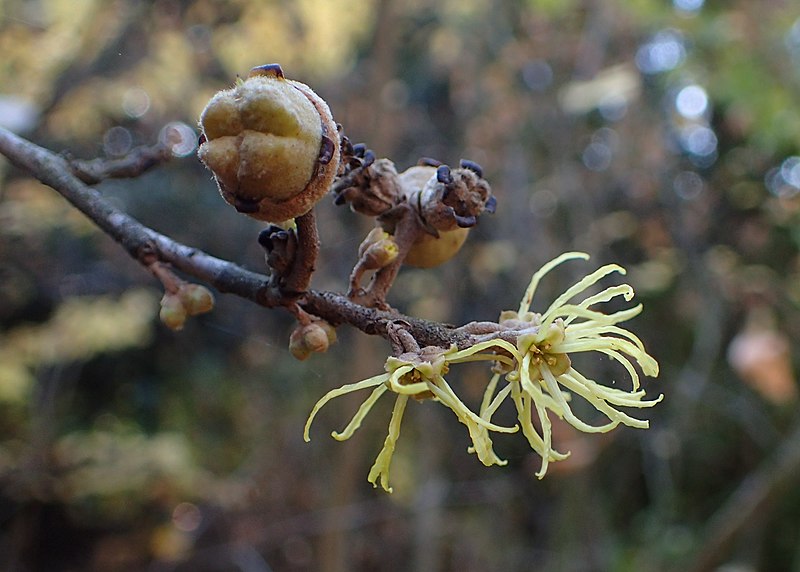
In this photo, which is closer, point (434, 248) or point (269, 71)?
point (269, 71)

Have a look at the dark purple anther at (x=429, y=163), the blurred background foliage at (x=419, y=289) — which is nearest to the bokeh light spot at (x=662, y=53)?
the blurred background foliage at (x=419, y=289)

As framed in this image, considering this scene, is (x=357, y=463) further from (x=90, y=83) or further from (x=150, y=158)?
(x=150, y=158)

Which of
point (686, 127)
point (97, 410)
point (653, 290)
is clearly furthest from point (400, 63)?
point (97, 410)

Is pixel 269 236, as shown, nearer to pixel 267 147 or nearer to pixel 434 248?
pixel 267 147

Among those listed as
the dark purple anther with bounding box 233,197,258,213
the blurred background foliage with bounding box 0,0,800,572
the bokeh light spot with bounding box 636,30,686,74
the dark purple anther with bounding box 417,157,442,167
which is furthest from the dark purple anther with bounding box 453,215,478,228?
the bokeh light spot with bounding box 636,30,686,74

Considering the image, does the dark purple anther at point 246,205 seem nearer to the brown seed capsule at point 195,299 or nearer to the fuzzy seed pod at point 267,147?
the fuzzy seed pod at point 267,147

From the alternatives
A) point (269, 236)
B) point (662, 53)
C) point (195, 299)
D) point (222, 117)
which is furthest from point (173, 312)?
point (662, 53)

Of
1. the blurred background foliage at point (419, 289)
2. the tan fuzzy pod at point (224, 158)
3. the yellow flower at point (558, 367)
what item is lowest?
the blurred background foliage at point (419, 289)
